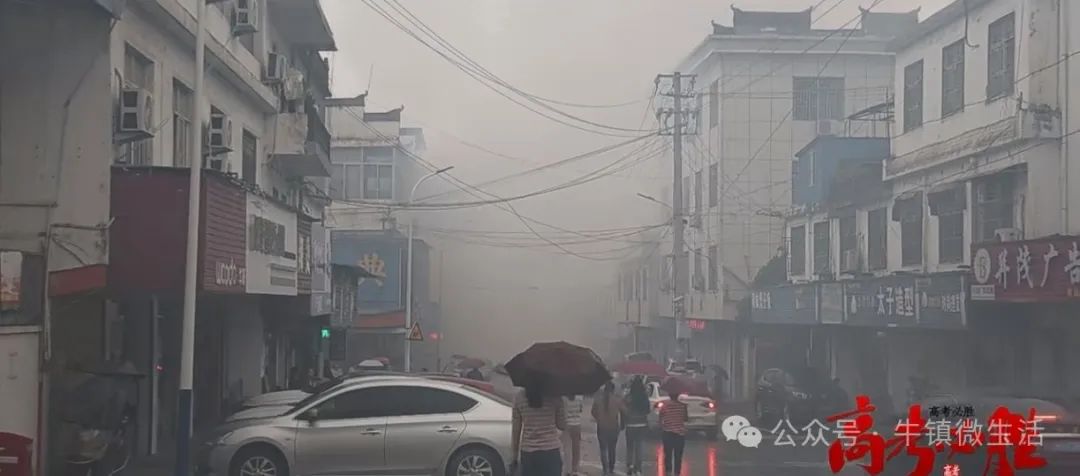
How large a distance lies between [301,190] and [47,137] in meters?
16.3

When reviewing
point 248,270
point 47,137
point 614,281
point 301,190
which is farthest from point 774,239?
point 47,137

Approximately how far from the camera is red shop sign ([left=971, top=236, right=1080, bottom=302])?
57.1 feet

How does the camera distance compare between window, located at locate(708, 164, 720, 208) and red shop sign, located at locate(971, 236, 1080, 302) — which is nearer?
red shop sign, located at locate(971, 236, 1080, 302)

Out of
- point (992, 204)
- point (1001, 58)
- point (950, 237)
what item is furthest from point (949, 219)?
point (1001, 58)

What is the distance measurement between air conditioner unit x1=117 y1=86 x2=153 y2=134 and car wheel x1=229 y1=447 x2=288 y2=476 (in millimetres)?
3713

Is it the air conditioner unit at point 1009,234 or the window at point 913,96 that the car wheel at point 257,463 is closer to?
the air conditioner unit at point 1009,234

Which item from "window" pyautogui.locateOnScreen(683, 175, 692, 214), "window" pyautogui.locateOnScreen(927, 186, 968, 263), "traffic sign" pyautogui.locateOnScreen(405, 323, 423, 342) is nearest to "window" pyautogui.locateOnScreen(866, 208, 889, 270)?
"window" pyautogui.locateOnScreen(927, 186, 968, 263)

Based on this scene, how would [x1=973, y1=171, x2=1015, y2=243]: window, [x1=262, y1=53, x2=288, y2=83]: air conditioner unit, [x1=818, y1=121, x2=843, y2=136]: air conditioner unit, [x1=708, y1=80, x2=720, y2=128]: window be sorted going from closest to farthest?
[x1=973, y1=171, x2=1015, y2=243]: window < [x1=262, y1=53, x2=288, y2=83]: air conditioner unit < [x1=818, y1=121, x2=843, y2=136]: air conditioner unit < [x1=708, y1=80, x2=720, y2=128]: window

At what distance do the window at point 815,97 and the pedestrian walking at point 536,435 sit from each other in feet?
111

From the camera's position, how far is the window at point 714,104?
42.8m

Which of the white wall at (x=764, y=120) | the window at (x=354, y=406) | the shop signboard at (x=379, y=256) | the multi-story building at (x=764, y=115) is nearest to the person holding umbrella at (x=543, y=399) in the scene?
the window at (x=354, y=406)

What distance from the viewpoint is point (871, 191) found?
30172 mm

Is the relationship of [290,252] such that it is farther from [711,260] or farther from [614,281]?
[614,281]

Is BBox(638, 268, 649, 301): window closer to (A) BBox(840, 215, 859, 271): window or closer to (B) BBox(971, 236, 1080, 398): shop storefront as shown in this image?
(A) BBox(840, 215, 859, 271): window
